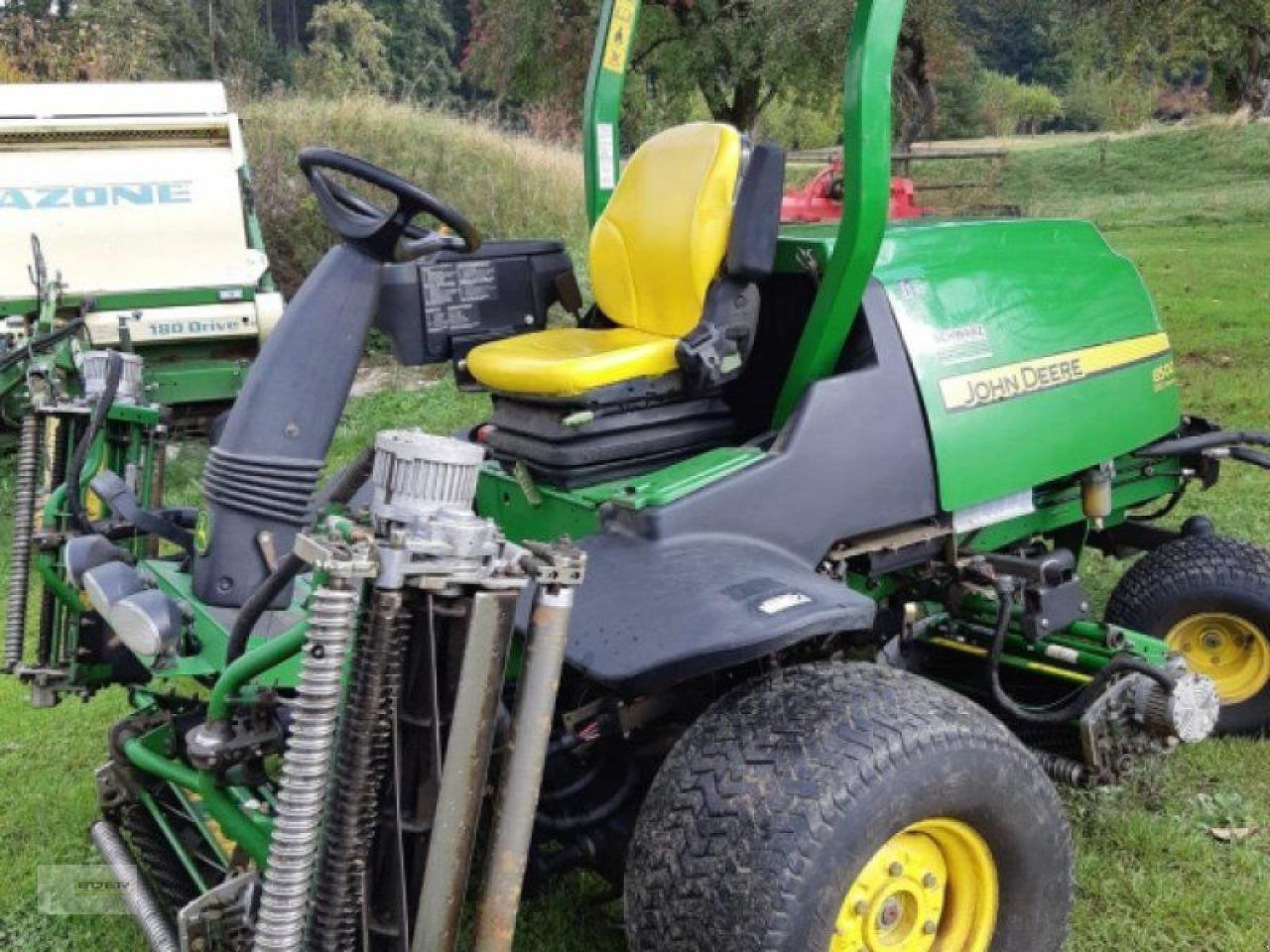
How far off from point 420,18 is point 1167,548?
154 feet

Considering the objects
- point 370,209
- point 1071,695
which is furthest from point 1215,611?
point 370,209

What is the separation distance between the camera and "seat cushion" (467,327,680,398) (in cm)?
276

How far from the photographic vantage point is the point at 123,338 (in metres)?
4.42

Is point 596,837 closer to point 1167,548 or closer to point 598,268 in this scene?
point 598,268

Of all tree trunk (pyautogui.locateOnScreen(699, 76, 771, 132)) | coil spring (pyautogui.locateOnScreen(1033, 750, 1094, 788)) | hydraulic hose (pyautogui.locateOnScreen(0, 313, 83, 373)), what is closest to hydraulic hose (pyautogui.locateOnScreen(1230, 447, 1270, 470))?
coil spring (pyautogui.locateOnScreen(1033, 750, 1094, 788))

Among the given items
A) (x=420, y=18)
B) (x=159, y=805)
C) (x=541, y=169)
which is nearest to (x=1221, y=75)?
(x=541, y=169)

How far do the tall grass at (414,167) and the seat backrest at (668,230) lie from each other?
6.99 metres

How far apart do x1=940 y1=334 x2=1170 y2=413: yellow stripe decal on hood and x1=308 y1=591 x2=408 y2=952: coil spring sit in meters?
1.57

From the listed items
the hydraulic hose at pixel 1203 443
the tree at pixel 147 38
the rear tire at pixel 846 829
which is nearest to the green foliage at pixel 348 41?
the tree at pixel 147 38

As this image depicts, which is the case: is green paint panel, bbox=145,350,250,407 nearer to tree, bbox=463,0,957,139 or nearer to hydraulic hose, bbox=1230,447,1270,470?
hydraulic hose, bbox=1230,447,1270,470

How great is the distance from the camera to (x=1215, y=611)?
137 inches

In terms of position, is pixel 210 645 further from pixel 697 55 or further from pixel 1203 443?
pixel 697 55

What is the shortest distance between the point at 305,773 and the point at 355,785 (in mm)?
94

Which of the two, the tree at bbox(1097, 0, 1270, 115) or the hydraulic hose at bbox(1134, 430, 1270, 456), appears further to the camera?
the tree at bbox(1097, 0, 1270, 115)
